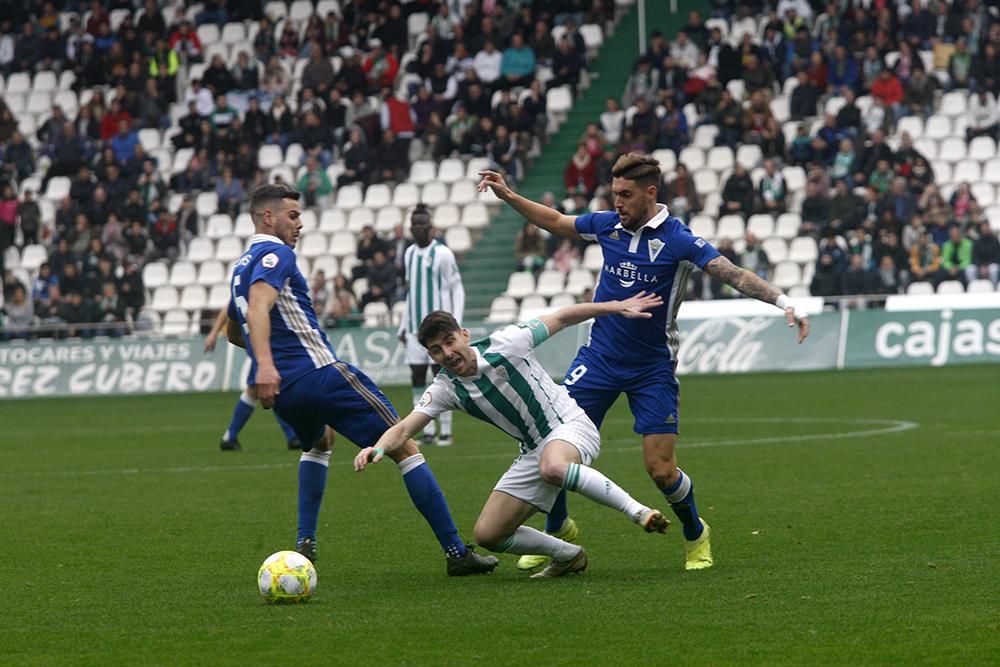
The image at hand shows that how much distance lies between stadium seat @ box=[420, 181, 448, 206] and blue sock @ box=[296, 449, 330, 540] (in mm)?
24009

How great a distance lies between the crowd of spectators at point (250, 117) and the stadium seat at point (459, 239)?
1.54 metres

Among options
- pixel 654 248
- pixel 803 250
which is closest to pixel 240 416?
pixel 654 248

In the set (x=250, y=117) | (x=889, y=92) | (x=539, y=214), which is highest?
(x=889, y=92)

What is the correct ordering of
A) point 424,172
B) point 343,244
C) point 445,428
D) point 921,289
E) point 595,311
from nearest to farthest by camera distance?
point 595,311 < point 445,428 < point 921,289 < point 343,244 < point 424,172

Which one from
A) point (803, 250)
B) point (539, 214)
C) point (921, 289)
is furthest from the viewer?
point (803, 250)

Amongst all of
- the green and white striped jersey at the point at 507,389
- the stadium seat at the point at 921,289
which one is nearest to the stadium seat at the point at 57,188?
the stadium seat at the point at 921,289

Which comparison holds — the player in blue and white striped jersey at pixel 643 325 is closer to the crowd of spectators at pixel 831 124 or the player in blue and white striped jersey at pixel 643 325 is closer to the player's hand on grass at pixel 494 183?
the player's hand on grass at pixel 494 183

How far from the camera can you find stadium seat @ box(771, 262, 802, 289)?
29.2 meters

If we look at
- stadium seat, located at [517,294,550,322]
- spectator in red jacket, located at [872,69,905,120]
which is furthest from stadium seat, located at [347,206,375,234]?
spectator in red jacket, located at [872,69,905,120]

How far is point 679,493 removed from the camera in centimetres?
902

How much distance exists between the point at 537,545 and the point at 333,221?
25.4 meters

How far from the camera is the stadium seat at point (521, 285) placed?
30812mm

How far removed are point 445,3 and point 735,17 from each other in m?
6.77

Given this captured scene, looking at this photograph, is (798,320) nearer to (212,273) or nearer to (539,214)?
(539,214)
